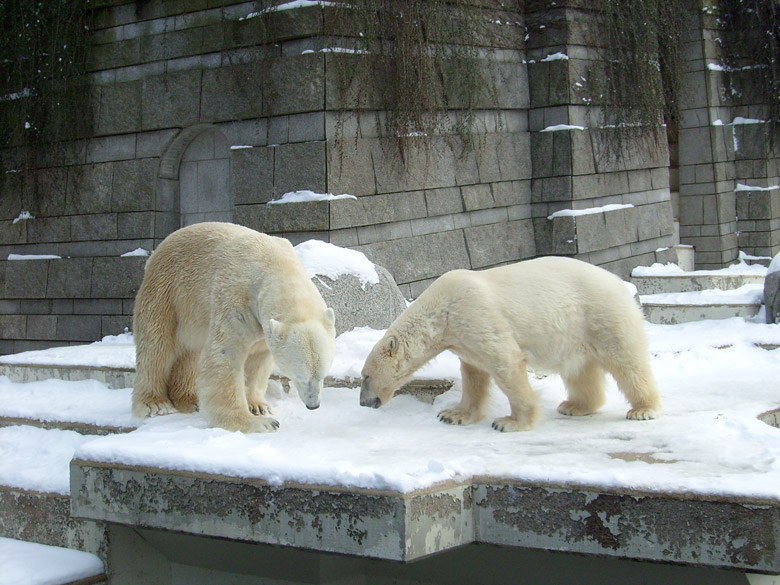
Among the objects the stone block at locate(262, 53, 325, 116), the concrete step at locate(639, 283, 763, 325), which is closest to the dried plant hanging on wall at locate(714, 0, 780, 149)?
the concrete step at locate(639, 283, 763, 325)

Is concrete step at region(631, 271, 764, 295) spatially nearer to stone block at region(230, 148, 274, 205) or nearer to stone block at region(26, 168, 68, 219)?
stone block at region(230, 148, 274, 205)

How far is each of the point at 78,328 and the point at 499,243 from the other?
14.8ft

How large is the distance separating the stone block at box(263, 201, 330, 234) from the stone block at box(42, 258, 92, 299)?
2458mm

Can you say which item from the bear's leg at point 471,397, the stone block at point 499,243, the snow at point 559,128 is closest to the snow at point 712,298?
the stone block at point 499,243

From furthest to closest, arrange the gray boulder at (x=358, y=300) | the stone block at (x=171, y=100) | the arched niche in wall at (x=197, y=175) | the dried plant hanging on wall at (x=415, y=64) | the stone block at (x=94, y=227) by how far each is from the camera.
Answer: the stone block at (x=94, y=227) → the arched niche in wall at (x=197, y=175) → the stone block at (x=171, y=100) → the dried plant hanging on wall at (x=415, y=64) → the gray boulder at (x=358, y=300)

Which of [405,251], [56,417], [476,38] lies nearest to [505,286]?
[56,417]

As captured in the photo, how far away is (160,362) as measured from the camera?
400 centimetres

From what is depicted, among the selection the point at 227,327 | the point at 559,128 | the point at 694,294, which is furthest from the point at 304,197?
the point at 694,294

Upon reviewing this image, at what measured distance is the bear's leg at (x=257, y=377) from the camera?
3.98 metres

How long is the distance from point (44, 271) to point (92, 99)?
190cm

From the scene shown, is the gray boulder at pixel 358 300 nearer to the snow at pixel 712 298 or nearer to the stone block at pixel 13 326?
the snow at pixel 712 298

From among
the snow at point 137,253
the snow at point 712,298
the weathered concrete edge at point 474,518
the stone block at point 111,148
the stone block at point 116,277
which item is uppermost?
the stone block at point 111,148

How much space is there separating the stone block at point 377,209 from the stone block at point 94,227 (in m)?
2.74

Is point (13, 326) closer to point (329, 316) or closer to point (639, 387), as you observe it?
point (329, 316)
